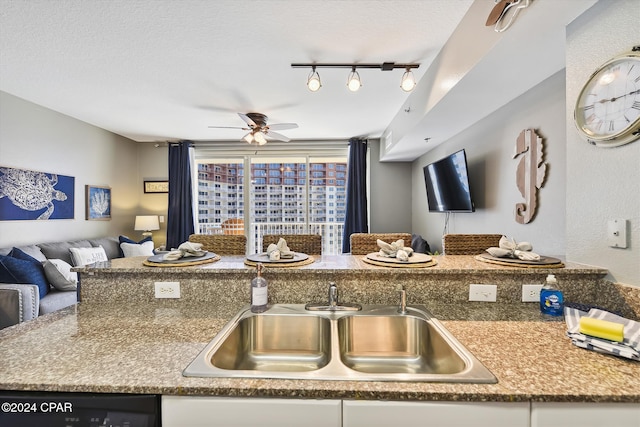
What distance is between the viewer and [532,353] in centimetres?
81

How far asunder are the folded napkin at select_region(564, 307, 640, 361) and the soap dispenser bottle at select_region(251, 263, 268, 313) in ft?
3.49

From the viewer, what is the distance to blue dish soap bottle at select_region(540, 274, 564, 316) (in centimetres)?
Answer: 108

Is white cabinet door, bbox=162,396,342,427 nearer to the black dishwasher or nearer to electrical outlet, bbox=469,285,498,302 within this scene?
the black dishwasher

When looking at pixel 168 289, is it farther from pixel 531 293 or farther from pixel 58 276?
pixel 58 276

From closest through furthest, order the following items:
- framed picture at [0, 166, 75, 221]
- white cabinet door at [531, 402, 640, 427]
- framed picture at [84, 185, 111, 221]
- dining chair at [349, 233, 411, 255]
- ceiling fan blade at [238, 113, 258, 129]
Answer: white cabinet door at [531, 402, 640, 427]
dining chair at [349, 233, 411, 255]
framed picture at [0, 166, 75, 221]
ceiling fan blade at [238, 113, 258, 129]
framed picture at [84, 185, 111, 221]

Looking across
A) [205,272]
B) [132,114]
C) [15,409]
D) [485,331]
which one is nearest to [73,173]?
[132,114]

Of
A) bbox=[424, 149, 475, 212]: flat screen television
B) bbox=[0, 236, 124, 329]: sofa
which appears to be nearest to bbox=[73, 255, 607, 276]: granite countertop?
bbox=[0, 236, 124, 329]: sofa

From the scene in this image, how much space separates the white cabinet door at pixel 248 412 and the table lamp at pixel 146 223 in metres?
4.46

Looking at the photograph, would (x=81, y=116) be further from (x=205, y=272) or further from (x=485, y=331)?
(x=485, y=331)

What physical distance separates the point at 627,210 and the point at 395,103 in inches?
96.6

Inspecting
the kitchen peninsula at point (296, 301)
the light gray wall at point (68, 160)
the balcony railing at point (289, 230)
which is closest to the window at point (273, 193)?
the balcony railing at point (289, 230)

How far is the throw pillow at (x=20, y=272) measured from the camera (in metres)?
2.34

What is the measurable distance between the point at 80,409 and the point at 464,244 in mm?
2051

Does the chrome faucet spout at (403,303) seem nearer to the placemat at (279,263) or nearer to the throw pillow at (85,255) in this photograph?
the placemat at (279,263)
